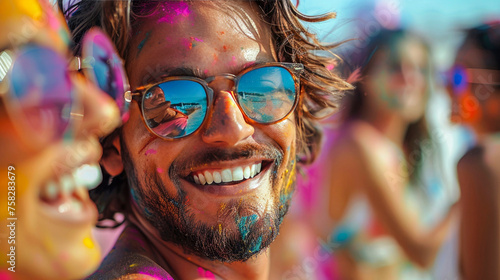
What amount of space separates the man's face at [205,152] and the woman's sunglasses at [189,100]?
2cm

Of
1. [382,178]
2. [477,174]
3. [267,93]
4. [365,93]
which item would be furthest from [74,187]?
[365,93]

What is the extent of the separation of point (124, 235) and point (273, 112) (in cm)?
66

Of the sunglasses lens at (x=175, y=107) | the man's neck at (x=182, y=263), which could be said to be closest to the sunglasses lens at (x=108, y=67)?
the sunglasses lens at (x=175, y=107)

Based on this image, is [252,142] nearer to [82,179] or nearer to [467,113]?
[82,179]

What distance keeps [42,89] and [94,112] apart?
0.20 meters

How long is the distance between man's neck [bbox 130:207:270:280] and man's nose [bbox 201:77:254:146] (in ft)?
1.33

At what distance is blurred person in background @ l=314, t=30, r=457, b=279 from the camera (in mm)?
2932

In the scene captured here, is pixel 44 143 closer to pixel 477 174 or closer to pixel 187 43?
pixel 187 43

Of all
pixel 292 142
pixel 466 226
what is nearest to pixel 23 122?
pixel 292 142

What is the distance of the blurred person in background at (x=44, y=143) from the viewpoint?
132 centimetres

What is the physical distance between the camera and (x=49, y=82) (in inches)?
55.0

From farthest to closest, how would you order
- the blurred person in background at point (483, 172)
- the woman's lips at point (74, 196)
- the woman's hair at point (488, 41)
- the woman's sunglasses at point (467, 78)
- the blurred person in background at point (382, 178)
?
the blurred person in background at point (382, 178) < the woman's hair at point (488, 41) < the woman's sunglasses at point (467, 78) < the blurred person in background at point (483, 172) < the woman's lips at point (74, 196)

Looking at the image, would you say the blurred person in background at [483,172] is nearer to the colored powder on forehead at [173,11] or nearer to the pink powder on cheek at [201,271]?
the pink powder on cheek at [201,271]

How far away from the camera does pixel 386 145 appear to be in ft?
10.8
